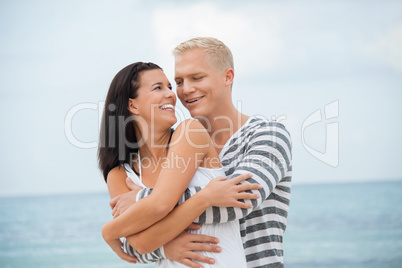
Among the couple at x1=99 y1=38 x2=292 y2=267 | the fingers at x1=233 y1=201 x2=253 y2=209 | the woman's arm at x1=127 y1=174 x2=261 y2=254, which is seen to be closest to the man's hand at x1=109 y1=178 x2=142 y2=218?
the couple at x1=99 y1=38 x2=292 y2=267

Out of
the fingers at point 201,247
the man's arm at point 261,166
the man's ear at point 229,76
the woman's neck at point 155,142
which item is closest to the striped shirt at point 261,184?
the man's arm at point 261,166

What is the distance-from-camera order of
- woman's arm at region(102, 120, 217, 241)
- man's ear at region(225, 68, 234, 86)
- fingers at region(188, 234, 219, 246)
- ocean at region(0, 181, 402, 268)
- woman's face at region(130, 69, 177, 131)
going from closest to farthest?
woman's arm at region(102, 120, 217, 241) < fingers at region(188, 234, 219, 246) < woman's face at region(130, 69, 177, 131) < man's ear at region(225, 68, 234, 86) < ocean at region(0, 181, 402, 268)

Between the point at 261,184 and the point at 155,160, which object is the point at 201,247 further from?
the point at 155,160

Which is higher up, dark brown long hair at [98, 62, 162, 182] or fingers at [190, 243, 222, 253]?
dark brown long hair at [98, 62, 162, 182]

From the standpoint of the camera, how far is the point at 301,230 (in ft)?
61.5

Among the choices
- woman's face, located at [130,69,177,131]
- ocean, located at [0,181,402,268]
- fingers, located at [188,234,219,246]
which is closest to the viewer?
fingers, located at [188,234,219,246]

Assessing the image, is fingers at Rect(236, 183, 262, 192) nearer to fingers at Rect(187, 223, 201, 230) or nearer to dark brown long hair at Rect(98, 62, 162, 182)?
fingers at Rect(187, 223, 201, 230)

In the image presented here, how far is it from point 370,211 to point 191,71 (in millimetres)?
21065

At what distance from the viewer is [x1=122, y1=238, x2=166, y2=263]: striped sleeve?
2.49 m

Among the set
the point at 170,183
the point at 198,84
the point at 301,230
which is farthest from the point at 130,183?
the point at 301,230

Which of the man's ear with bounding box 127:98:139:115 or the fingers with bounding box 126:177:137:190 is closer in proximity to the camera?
the fingers with bounding box 126:177:137:190

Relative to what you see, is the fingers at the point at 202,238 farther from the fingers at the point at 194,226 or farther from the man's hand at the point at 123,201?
the man's hand at the point at 123,201

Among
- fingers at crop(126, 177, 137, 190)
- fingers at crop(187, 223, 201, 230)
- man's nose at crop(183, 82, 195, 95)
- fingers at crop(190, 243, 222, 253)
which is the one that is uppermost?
man's nose at crop(183, 82, 195, 95)

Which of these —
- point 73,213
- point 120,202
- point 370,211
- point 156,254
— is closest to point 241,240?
point 156,254
